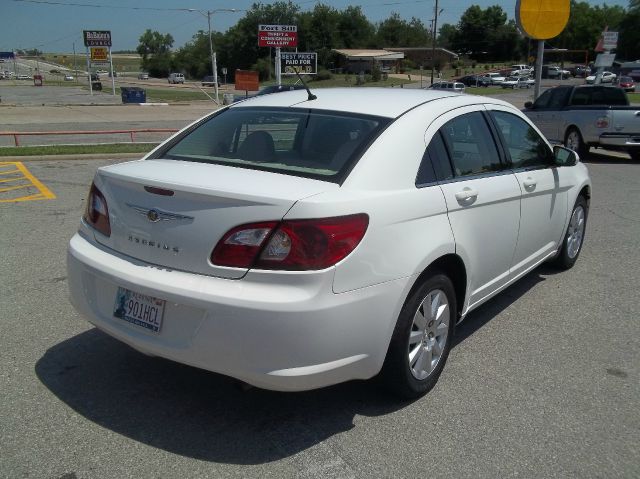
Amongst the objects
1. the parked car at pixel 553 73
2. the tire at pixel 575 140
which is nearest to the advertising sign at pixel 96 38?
the parked car at pixel 553 73

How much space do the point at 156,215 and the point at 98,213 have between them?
62 centimetres

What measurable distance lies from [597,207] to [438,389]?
662 cm

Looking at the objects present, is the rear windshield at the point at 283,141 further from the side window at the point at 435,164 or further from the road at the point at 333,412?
the road at the point at 333,412

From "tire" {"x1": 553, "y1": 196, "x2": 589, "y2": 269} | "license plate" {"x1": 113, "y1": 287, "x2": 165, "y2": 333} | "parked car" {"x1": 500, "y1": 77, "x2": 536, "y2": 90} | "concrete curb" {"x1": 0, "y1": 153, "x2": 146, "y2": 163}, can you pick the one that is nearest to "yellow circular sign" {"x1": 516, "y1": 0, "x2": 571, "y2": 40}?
"concrete curb" {"x1": 0, "y1": 153, "x2": 146, "y2": 163}

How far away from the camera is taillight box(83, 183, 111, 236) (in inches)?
133

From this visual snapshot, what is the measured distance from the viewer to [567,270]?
19.9 ft

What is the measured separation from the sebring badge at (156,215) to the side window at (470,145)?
5.62 feet

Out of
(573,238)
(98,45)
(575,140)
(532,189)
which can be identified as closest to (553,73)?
(98,45)

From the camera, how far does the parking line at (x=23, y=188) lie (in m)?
9.06

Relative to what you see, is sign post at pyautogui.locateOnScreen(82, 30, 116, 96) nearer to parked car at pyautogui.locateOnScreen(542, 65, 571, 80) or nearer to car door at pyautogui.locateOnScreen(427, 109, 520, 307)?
parked car at pyautogui.locateOnScreen(542, 65, 571, 80)

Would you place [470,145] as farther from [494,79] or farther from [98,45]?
[494,79]

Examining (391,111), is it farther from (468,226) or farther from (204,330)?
(204,330)

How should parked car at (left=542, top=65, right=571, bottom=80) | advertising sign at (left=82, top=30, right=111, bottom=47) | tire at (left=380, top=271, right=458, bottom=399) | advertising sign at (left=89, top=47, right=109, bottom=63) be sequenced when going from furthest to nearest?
parked car at (left=542, top=65, right=571, bottom=80) < advertising sign at (left=89, top=47, right=109, bottom=63) < advertising sign at (left=82, top=30, right=111, bottom=47) < tire at (left=380, top=271, right=458, bottom=399)

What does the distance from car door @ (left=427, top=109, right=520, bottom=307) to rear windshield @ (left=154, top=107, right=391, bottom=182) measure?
55 cm
